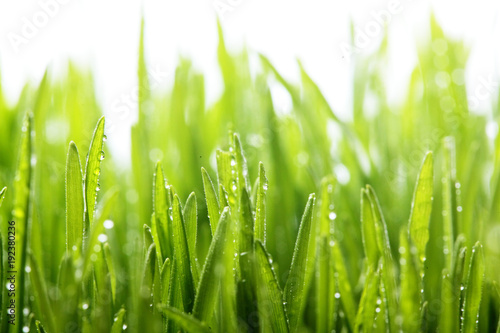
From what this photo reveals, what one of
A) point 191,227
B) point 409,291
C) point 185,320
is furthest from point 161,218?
point 409,291

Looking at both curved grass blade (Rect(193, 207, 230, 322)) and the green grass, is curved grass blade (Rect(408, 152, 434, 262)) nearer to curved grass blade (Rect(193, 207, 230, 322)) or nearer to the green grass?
the green grass

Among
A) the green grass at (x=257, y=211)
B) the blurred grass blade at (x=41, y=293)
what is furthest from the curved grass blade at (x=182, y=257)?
the blurred grass blade at (x=41, y=293)

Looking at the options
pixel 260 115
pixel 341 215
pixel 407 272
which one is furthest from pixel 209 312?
pixel 260 115

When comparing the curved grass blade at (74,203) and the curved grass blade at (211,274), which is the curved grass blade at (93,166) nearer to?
the curved grass blade at (74,203)

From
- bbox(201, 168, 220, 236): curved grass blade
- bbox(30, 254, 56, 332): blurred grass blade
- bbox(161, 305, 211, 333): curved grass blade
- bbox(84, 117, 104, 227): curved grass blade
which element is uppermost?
bbox(84, 117, 104, 227): curved grass blade

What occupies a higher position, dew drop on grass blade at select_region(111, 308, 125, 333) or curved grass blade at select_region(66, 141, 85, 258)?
curved grass blade at select_region(66, 141, 85, 258)

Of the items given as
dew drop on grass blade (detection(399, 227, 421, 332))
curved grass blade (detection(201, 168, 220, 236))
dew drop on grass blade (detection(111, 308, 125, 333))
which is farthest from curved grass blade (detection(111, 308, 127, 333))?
dew drop on grass blade (detection(399, 227, 421, 332))

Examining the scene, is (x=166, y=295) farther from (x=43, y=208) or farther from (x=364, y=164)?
(x=364, y=164)
